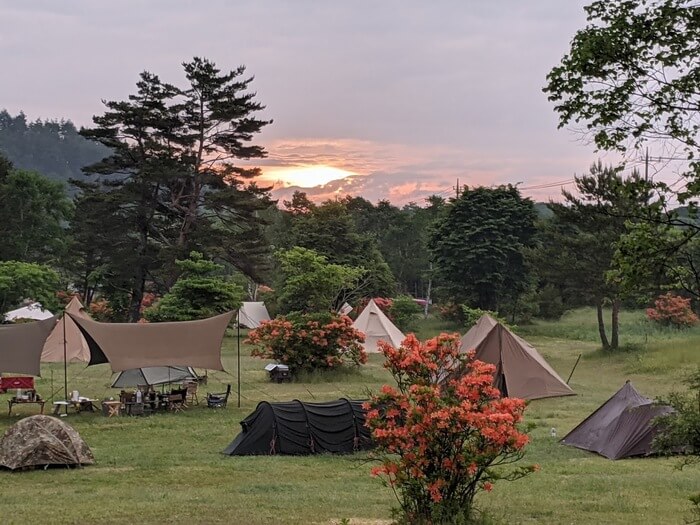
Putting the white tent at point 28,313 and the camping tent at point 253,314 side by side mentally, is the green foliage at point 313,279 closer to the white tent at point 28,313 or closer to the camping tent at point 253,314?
the white tent at point 28,313

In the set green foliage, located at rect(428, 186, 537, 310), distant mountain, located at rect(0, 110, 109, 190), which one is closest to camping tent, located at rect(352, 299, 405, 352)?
green foliage, located at rect(428, 186, 537, 310)

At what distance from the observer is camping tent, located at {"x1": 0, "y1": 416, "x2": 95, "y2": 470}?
12398 mm

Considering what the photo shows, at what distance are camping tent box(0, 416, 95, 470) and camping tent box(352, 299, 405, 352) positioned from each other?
21.3 m

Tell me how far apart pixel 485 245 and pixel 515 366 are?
24864mm

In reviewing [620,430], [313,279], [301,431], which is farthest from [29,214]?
[620,430]

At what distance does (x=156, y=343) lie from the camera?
19.0 metres

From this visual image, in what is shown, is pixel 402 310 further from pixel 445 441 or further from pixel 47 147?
pixel 47 147

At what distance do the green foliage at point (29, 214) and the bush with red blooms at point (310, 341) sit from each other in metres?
30.3

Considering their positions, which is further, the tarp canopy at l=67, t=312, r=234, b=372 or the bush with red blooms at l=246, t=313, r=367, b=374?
the bush with red blooms at l=246, t=313, r=367, b=374

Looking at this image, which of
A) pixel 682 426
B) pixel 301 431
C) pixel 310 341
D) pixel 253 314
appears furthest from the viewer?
pixel 253 314

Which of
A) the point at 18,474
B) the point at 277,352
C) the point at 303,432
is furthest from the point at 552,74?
the point at 277,352

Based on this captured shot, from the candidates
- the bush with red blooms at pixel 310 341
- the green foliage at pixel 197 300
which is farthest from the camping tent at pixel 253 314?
the bush with red blooms at pixel 310 341

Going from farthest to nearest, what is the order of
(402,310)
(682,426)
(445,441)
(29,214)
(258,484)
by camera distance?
(29,214) < (402,310) < (258,484) < (445,441) < (682,426)

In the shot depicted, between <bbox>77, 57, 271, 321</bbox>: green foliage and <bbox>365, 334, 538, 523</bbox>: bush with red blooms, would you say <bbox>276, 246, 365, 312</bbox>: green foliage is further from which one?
<bbox>365, 334, 538, 523</bbox>: bush with red blooms
